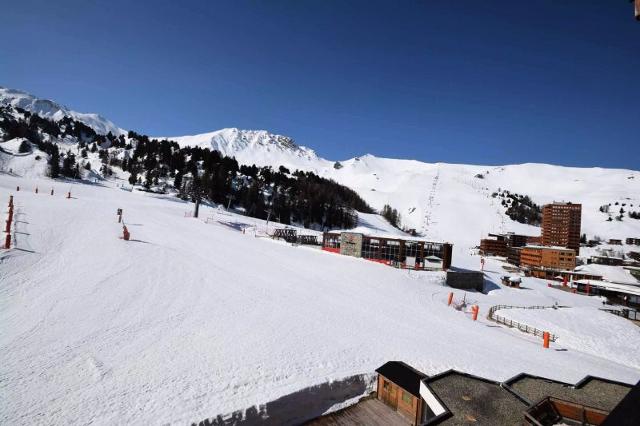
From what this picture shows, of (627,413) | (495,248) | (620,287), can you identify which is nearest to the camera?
(627,413)

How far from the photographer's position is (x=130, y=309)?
41.1 feet

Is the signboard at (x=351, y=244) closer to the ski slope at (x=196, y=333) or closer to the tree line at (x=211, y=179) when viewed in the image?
the ski slope at (x=196, y=333)

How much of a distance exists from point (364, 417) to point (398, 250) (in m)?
32.1

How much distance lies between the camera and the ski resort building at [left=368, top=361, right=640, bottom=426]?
25.8ft

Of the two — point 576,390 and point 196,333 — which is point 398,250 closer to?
point 576,390

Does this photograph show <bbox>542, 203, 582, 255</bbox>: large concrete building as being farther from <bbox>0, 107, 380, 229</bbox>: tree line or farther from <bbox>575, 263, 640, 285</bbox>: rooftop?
<bbox>0, 107, 380, 229</bbox>: tree line

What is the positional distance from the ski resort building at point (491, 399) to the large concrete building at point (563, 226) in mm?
131699

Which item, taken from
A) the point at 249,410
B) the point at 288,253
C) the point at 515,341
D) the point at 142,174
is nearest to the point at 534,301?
the point at 515,341

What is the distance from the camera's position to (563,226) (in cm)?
11744

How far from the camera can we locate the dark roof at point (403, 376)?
32.2 feet

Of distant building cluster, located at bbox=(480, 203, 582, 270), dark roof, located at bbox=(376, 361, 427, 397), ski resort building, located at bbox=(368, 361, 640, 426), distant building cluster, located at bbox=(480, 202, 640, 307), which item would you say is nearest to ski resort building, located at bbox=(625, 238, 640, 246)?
distant building cluster, located at bbox=(480, 202, 640, 307)

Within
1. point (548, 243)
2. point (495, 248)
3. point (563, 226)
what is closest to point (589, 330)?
point (495, 248)

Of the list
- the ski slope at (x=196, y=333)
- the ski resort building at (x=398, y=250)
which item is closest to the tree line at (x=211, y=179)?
the ski resort building at (x=398, y=250)

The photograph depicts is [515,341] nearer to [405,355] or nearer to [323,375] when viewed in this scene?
[405,355]
